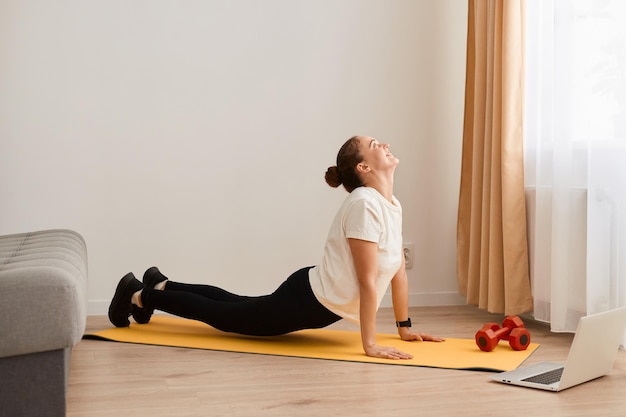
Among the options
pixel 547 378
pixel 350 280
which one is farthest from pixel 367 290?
pixel 547 378

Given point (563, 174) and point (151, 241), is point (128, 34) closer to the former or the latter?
point (151, 241)

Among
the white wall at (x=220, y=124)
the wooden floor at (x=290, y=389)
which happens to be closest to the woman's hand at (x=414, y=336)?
the wooden floor at (x=290, y=389)

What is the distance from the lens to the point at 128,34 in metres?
3.58

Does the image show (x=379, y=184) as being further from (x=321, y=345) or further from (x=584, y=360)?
(x=584, y=360)

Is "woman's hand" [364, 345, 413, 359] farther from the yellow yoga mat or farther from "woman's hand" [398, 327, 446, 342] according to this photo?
"woman's hand" [398, 327, 446, 342]

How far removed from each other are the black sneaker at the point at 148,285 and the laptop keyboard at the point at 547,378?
152 centimetres

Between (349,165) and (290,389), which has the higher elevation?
(349,165)

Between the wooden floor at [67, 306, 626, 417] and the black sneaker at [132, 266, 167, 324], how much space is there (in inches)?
15.3

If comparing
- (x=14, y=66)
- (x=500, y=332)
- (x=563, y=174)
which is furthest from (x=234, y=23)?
(x=500, y=332)

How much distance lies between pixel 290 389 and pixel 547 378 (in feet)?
2.50

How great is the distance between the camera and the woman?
266cm

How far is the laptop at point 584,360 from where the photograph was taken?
7.15 ft

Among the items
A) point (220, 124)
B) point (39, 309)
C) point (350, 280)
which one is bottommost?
point (350, 280)

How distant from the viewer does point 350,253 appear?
272cm
